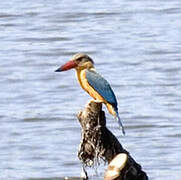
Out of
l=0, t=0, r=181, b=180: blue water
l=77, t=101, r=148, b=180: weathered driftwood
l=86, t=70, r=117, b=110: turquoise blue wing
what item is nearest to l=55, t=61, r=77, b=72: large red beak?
l=86, t=70, r=117, b=110: turquoise blue wing

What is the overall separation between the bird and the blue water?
4.95ft

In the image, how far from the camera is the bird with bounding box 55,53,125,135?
8.87 meters

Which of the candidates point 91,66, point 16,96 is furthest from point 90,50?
point 91,66

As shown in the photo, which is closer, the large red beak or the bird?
the bird

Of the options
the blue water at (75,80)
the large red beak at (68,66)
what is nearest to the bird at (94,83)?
the large red beak at (68,66)

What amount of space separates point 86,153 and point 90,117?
0.40 m

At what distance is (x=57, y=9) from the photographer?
19984 millimetres

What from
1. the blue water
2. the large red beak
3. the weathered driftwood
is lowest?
the blue water

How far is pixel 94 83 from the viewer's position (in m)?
8.94

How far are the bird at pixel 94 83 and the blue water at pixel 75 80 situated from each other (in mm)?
1509

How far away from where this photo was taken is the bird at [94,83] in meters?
8.87

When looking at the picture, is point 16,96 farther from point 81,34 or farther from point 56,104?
point 81,34

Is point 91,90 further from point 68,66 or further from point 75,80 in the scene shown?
point 75,80

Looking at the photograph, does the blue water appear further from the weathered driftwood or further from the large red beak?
the weathered driftwood
